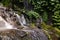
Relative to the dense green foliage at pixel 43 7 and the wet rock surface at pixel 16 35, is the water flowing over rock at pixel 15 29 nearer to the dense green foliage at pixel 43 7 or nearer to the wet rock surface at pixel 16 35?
the wet rock surface at pixel 16 35

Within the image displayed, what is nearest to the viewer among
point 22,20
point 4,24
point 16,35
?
point 16,35

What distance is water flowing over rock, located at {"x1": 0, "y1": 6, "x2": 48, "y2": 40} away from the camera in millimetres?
6929

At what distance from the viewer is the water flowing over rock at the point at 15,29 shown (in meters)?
6.93

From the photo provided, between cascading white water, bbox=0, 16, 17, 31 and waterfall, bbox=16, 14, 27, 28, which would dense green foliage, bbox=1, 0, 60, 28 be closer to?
waterfall, bbox=16, 14, 27, 28

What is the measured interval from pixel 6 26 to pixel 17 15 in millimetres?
1344

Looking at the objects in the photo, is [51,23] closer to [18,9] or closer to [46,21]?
[46,21]

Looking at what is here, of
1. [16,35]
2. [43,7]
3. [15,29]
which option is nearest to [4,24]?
[15,29]

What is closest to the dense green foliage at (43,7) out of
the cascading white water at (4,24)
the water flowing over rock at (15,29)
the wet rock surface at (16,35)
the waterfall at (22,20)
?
the waterfall at (22,20)

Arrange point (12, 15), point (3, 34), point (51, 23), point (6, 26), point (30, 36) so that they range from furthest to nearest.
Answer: point (51, 23) < point (12, 15) < point (6, 26) < point (30, 36) < point (3, 34)

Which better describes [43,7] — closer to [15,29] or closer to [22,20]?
[22,20]

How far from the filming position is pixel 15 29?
7.46 metres

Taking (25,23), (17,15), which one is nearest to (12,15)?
(17,15)

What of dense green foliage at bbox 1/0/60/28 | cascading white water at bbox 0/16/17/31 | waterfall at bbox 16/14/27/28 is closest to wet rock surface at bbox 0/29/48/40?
cascading white water at bbox 0/16/17/31

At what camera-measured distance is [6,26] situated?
915 centimetres
